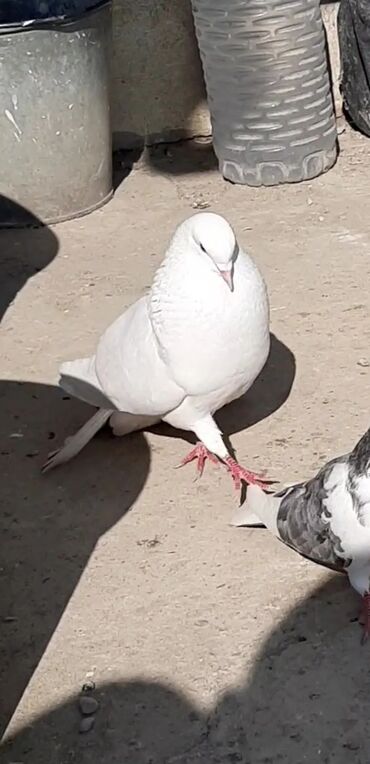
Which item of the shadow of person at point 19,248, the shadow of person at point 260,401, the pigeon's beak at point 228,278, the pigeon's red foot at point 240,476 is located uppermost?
the pigeon's beak at point 228,278

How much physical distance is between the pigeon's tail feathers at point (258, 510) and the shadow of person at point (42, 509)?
37 centimetres

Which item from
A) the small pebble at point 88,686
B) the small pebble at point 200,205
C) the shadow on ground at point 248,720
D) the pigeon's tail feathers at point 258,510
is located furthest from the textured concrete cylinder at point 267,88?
the small pebble at point 88,686

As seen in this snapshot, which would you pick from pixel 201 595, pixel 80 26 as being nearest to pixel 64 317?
pixel 80 26

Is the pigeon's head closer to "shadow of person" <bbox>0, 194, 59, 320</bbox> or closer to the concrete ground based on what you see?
the concrete ground

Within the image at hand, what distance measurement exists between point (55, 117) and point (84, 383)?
189 cm

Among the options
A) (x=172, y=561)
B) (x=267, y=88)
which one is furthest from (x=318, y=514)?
(x=267, y=88)

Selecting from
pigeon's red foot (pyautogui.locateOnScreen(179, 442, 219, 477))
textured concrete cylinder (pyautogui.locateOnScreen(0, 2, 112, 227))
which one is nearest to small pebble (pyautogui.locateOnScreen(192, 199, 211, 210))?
textured concrete cylinder (pyautogui.locateOnScreen(0, 2, 112, 227))

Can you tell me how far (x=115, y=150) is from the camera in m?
6.15

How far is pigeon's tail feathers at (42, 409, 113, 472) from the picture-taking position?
3.74 m

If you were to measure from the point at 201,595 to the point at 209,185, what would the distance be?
9.68 feet

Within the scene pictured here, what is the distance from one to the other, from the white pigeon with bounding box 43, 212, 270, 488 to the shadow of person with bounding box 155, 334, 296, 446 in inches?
10.2

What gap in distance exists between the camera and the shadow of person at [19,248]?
496 cm

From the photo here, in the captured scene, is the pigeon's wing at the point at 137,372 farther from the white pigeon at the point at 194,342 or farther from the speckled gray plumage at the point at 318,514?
the speckled gray plumage at the point at 318,514

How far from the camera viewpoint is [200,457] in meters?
3.71
